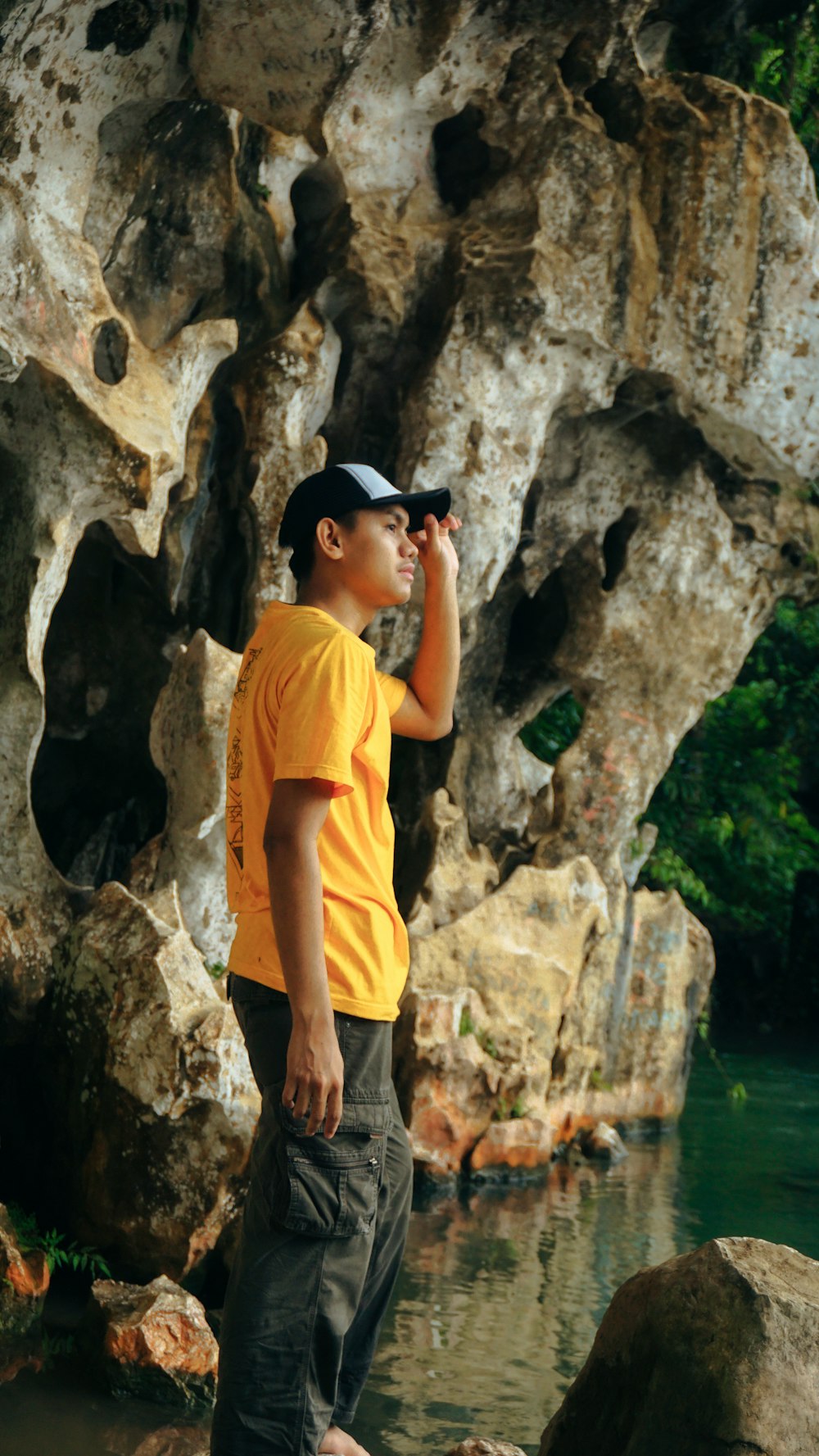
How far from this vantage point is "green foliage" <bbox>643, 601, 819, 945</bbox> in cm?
1362

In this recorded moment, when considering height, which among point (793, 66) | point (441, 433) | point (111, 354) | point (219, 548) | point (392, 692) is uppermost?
point (793, 66)

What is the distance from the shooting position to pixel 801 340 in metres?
8.02

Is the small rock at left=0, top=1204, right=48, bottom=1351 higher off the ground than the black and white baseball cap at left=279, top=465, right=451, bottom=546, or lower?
lower

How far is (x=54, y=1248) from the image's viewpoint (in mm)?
4594

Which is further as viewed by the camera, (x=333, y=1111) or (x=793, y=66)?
(x=793, y=66)

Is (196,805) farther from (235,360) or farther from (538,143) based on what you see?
(538,143)

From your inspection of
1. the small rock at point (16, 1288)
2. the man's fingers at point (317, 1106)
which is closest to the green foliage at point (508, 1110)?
the small rock at point (16, 1288)

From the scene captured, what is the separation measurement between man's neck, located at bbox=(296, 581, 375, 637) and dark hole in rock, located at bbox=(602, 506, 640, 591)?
601 cm

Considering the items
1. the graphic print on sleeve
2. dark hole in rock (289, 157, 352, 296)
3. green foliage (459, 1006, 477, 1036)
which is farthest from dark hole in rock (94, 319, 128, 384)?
the graphic print on sleeve

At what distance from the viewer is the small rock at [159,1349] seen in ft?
12.7

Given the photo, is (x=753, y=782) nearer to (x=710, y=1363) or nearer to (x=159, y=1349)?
(x=159, y=1349)

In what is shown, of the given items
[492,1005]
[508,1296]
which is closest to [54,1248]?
[508,1296]

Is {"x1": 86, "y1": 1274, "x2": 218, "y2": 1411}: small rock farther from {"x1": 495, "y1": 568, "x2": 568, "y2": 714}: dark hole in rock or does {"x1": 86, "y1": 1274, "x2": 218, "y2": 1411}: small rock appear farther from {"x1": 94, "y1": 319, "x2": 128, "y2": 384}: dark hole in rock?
{"x1": 495, "y1": 568, "x2": 568, "y2": 714}: dark hole in rock

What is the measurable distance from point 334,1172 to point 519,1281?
10.8ft
